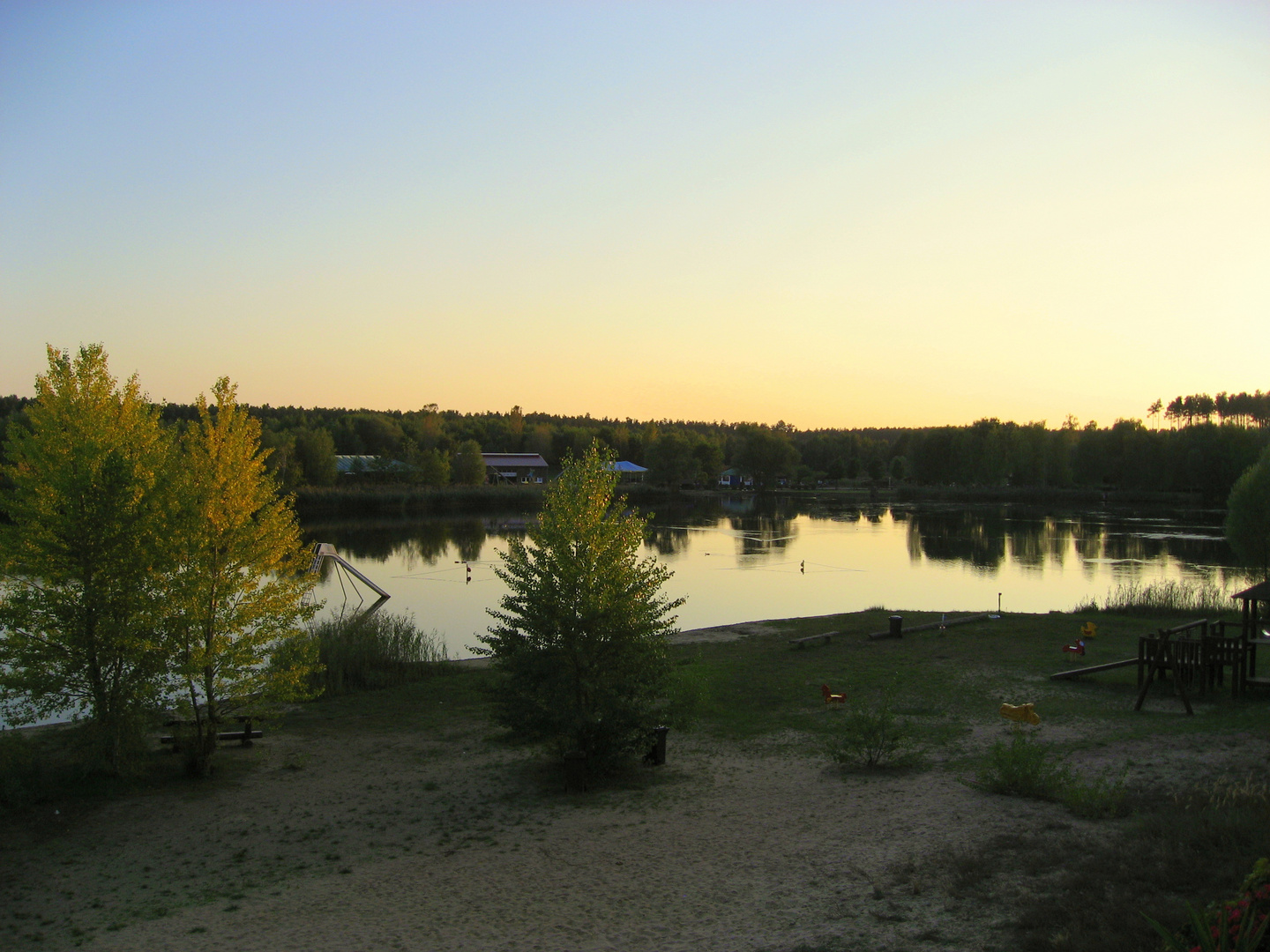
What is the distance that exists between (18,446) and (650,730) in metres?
9.05

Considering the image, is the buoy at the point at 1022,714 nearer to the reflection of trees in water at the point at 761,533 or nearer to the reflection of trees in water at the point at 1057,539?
the reflection of trees in water at the point at 1057,539

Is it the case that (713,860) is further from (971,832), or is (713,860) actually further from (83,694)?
(83,694)

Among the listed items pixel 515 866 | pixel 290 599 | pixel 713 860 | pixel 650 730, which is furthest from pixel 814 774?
pixel 290 599

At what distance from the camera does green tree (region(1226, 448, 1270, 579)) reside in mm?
22734

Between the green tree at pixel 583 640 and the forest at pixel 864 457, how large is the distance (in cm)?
5892

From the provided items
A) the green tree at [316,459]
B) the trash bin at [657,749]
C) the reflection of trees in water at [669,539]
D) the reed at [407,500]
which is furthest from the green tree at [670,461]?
the trash bin at [657,749]

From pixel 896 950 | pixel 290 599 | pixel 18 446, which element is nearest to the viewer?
pixel 896 950

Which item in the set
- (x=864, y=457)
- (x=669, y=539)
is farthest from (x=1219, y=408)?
(x=669, y=539)

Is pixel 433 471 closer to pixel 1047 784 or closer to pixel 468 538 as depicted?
pixel 468 538

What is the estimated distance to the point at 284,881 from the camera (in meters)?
7.91

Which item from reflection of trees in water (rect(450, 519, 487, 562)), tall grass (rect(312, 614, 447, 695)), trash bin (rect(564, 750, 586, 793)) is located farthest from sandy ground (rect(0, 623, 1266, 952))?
reflection of trees in water (rect(450, 519, 487, 562))

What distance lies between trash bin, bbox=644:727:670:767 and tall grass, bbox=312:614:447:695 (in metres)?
7.47

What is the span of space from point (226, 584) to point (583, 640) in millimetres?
4974

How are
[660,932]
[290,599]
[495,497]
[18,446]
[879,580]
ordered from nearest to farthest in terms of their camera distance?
[660,932] < [18,446] < [290,599] < [879,580] < [495,497]
